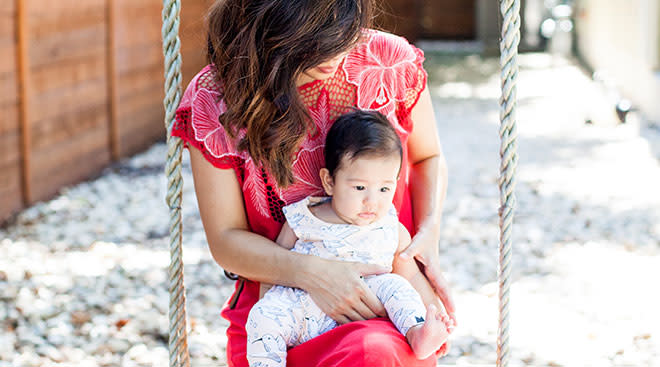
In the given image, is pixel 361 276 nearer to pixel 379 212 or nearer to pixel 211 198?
pixel 379 212

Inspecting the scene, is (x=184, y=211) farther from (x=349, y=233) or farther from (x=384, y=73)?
(x=349, y=233)

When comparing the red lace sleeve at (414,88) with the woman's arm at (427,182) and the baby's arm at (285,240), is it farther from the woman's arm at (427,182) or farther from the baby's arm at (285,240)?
the baby's arm at (285,240)

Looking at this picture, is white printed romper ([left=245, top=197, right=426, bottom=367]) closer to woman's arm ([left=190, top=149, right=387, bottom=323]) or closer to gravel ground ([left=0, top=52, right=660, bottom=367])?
woman's arm ([left=190, top=149, right=387, bottom=323])

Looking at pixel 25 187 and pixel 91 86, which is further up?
pixel 91 86

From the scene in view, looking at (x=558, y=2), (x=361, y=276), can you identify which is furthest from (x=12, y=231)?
(x=558, y=2)

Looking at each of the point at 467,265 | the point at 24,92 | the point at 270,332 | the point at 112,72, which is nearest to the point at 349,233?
the point at 270,332

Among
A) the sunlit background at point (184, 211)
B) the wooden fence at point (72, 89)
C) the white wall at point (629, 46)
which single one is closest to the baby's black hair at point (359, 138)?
the sunlit background at point (184, 211)

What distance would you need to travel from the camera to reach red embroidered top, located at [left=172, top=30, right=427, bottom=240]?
197cm

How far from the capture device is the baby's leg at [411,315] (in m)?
1.71

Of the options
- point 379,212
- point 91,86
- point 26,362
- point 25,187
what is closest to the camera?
point 379,212

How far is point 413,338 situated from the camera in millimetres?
1748

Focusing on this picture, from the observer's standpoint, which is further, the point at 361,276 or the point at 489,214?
the point at 489,214

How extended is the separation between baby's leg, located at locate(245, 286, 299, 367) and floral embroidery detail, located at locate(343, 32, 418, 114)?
21.1 inches

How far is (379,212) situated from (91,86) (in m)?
5.00
